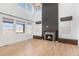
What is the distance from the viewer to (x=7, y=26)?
20.1ft

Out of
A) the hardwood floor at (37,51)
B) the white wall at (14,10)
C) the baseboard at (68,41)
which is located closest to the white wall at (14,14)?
the white wall at (14,10)

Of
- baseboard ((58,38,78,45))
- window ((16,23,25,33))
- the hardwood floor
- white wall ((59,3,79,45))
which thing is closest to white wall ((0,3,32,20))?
window ((16,23,25,33))

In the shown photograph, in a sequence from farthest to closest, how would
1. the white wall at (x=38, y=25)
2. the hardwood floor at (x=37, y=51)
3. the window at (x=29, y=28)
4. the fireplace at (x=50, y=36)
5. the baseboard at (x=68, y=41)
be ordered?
the fireplace at (x=50, y=36) < the white wall at (x=38, y=25) < the window at (x=29, y=28) < the baseboard at (x=68, y=41) < the hardwood floor at (x=37, y=51)

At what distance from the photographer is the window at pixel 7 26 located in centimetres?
593

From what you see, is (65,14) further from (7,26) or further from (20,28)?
(7,26)

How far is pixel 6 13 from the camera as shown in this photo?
20.0 ft

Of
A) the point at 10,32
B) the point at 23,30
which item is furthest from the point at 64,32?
the point at 10,32

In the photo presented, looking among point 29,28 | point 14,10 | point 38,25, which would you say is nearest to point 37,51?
point 29,28

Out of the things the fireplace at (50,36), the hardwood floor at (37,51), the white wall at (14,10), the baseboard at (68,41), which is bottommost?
the hardwood floor at (37,51)

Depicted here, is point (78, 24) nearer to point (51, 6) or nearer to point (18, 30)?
point (51, 6)

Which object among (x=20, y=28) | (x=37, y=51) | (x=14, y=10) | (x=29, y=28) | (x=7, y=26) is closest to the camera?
(x=37, y=51)

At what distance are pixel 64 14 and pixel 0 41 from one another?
4113mm

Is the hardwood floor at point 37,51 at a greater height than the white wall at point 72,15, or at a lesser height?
lesser

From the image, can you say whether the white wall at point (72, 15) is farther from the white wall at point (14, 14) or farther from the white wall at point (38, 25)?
the white wall at point (14, 14)
